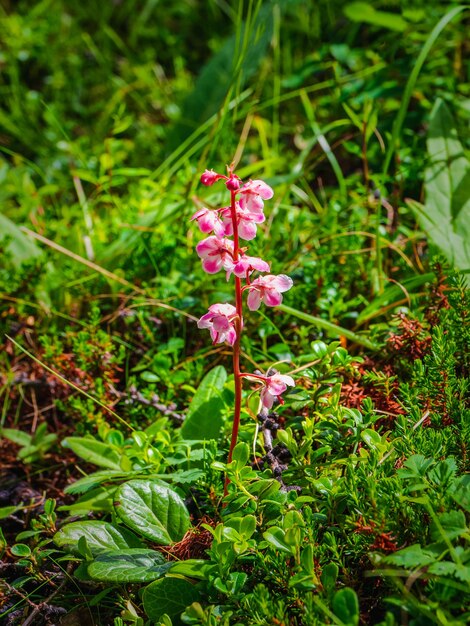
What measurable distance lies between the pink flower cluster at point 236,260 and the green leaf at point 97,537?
455mm

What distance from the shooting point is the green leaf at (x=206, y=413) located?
1.56 metres

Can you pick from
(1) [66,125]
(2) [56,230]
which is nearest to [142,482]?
(2) [56,230]

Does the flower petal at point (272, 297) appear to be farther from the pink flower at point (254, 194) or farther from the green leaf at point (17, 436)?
the green leaf at point (17, 436)

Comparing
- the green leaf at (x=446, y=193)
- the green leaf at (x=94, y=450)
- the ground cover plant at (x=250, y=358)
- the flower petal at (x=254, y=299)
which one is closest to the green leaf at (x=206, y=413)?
the ground cover plant at (x=250, y=358)

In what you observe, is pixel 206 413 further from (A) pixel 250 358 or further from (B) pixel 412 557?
(B) pixel 412 557

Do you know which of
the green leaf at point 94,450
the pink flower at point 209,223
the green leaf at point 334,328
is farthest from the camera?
the green leaf at point 334,328

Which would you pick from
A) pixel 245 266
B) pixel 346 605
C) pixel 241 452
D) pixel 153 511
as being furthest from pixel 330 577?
pixel 245 266

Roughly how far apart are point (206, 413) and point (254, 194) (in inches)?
24.3

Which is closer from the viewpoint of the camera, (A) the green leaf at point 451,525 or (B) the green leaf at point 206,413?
(A) the green leaf at point 451,525

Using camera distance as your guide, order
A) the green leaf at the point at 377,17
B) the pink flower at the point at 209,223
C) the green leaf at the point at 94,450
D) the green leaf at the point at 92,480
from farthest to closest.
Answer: the green leaf at the point at 377,17, the green leaf at the point at 94,450, the green leaf at the point at 92,480, the pink flower at the point at 209,223

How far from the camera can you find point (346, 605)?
37.7 inches

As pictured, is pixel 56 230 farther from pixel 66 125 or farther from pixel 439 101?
pixel 439 101

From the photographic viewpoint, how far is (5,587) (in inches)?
53.2

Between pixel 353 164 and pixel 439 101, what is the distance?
639 millimetres
